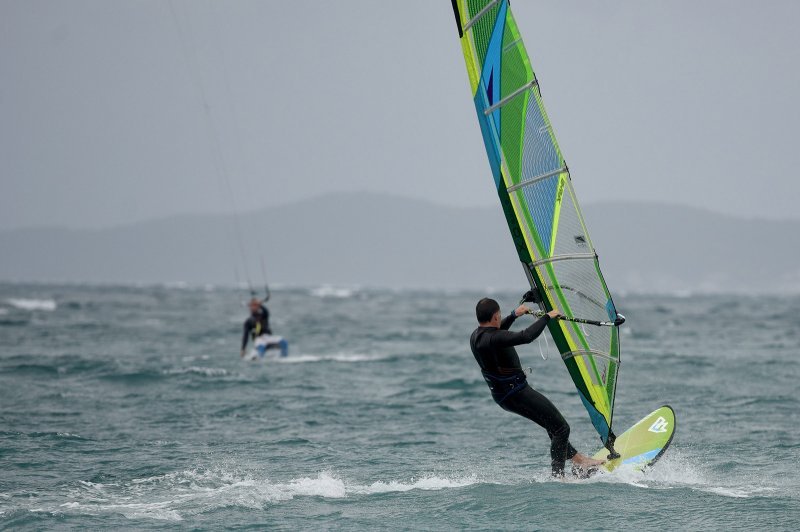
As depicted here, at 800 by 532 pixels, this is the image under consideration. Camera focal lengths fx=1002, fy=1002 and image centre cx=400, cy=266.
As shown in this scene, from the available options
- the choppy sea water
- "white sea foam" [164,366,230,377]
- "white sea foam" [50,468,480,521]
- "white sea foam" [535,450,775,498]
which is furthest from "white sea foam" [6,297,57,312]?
"white sea foam" [535,450,775,498]

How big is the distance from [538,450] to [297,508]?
350cm

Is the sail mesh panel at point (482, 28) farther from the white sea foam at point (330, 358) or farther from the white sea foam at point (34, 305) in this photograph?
the white sea foam at point (34, 305)

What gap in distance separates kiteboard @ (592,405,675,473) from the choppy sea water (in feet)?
0.53

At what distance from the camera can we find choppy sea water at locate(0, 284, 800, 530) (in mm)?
7449

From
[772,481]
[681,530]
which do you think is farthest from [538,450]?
[681,530]

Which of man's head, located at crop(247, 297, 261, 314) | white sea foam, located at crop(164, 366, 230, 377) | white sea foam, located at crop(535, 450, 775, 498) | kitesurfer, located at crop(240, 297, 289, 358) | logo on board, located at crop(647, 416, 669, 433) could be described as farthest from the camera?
kitesurfer, located at crop(240, 297, 289, 358)

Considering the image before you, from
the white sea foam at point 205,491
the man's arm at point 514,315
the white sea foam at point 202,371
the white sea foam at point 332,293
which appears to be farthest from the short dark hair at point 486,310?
the white sea foam at point 332,293

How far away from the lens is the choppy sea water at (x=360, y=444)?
24.4 ft

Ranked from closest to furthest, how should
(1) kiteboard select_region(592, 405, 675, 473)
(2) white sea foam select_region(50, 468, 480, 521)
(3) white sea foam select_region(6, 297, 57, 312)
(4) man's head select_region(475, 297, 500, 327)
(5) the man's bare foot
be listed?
(2) white sea foam select_region(50, 468, 480, 521) < (4) man's head select_region(475, 297, 500, 327) < (5) the man's bare foot < (1) kiteboard select_region(592, 405, 675, 473) < (3) white sea foam select_region(6, 297, 57, 312)

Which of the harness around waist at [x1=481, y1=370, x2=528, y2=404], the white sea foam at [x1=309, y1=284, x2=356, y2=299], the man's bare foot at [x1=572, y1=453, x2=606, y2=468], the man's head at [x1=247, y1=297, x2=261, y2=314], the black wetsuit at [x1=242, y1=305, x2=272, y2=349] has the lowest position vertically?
the white sea foam at [x1=309, y1=284, x2=356, y2=299]

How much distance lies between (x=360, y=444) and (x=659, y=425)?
3.25m

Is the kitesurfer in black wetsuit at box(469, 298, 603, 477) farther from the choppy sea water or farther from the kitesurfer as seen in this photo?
the kitesurfer

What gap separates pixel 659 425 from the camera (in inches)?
357

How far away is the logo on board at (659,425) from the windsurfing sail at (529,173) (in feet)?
4.73
